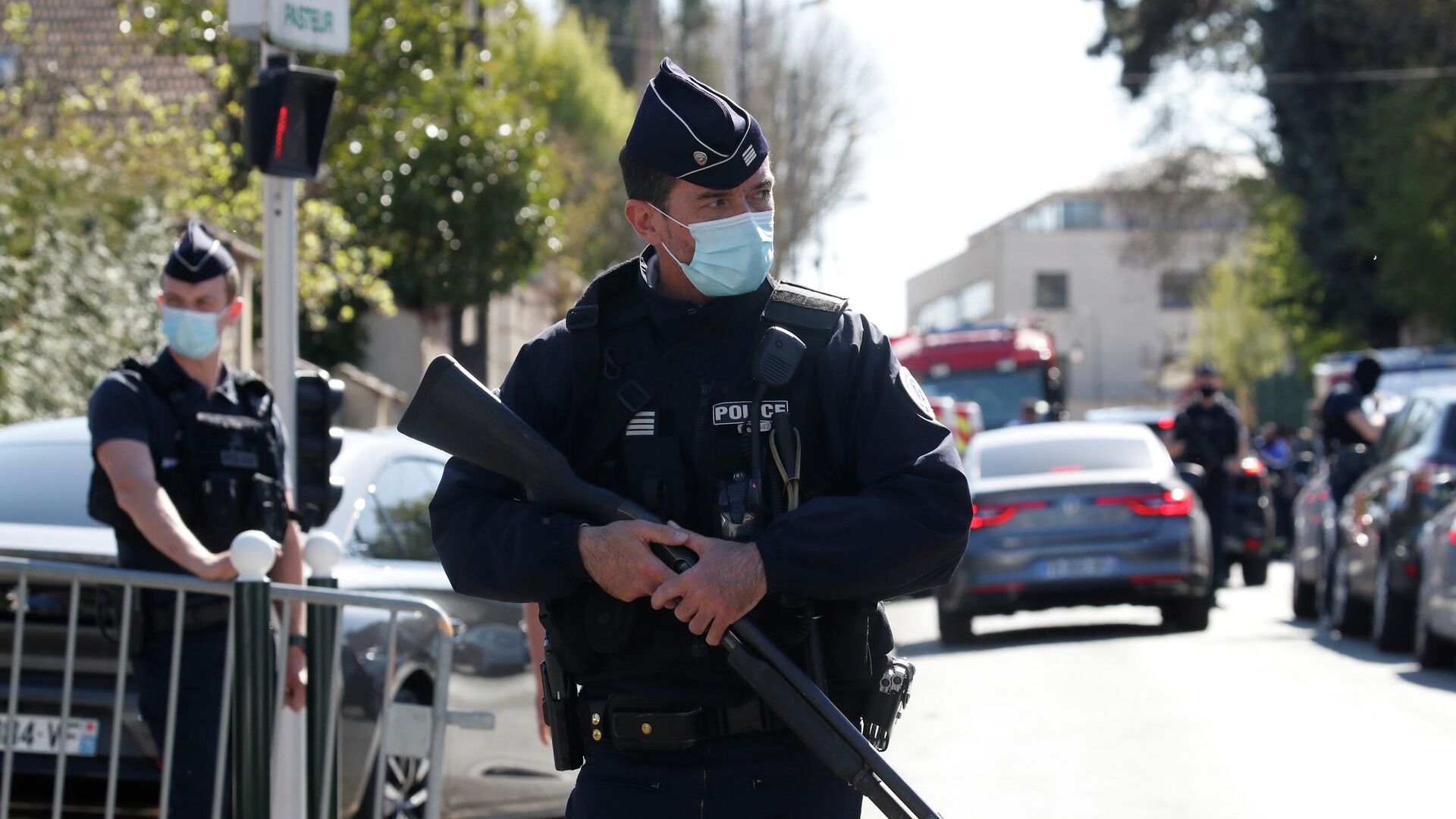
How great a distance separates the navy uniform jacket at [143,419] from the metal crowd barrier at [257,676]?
0.39 feet

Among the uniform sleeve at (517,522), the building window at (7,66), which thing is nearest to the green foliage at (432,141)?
the building window at (7,66)

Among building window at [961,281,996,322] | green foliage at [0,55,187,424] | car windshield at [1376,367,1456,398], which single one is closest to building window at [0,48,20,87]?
green foliage at [0,55,187,424]

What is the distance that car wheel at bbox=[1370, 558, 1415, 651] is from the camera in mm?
11734

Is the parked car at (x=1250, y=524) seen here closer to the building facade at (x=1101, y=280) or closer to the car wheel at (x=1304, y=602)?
the car wheel at (x=1304, y=602)

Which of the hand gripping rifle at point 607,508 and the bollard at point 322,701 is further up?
the hand gripping rifle at point 607,508

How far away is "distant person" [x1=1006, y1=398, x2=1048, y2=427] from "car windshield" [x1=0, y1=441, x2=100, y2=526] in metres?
16.1

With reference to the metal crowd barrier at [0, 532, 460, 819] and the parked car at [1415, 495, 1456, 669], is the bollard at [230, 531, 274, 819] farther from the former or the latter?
the parked car at [1415, 495, 1456, 669]

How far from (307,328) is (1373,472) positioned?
1335cm

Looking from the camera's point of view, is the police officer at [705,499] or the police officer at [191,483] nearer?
the police officer at [705,499]

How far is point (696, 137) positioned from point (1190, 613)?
1105 cm

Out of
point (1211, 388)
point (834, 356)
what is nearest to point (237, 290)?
point (834, 356)

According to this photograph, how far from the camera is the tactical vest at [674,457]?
327 cm

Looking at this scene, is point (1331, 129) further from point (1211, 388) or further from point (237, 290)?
point (237, 290)

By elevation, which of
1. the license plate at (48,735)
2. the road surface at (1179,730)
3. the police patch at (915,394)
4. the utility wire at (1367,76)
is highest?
the utility wire at (1367,76)
